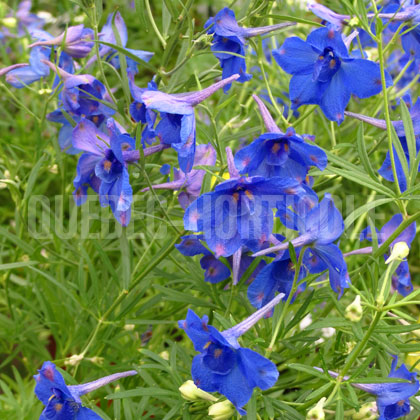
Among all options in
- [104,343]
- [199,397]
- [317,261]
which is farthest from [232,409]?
[104,343]

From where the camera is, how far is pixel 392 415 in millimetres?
1027

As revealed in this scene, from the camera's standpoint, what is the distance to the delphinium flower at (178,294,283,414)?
85 cm

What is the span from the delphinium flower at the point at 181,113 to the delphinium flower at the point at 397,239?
14.2 inches

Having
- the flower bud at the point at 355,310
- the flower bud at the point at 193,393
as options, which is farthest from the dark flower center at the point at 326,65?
the flower bud at the point at 193,393

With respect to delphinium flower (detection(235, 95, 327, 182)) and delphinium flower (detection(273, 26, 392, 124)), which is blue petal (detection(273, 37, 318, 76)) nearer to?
delphinium flower (detection(273, 26, 392, 124))

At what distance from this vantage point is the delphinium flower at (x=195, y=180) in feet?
3.64

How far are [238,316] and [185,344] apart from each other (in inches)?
7.5

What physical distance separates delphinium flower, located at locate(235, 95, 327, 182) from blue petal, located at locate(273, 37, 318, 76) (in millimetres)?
105

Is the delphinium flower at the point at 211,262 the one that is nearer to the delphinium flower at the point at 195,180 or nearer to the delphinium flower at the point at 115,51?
the delphinium flower at the point at 195,180

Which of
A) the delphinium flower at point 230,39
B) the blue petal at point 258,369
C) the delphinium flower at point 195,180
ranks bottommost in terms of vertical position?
the blue petal at point 258,369

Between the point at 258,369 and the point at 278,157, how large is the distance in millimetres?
310

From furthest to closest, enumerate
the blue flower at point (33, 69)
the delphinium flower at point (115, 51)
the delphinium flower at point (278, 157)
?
the blue flower at point (33, 69), the delphinium flower at point (115, 51), the delphinium flower at point (278, 157)

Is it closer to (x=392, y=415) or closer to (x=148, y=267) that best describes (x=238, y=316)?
(x=148, y=267)

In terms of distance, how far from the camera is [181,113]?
0.95m
